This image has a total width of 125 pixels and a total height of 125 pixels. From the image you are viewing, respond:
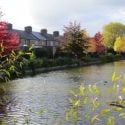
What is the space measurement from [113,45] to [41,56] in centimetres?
6867

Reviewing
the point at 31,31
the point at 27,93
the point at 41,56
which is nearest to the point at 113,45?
the point at 31,31

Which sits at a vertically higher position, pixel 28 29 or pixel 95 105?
pixel 28 29

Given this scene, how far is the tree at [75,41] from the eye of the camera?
7994 cm

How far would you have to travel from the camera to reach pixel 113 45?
434 feet

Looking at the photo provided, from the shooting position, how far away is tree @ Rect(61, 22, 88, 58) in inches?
3147

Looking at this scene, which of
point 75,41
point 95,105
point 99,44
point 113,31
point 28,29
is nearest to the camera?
point 95,105

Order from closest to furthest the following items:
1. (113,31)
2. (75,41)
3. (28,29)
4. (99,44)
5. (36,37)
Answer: (75,41)
(99,44)
(28,29)
(36,37)
(113,31)

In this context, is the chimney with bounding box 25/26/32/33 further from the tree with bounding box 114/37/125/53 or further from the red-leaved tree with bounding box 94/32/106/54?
the tree with bounding box 114/37/125/53

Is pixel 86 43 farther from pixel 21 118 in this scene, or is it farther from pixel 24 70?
pixel 21 118

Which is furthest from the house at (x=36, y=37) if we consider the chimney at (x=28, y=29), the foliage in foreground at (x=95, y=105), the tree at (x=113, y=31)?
the foliage in foreground at (x=95, y=105)

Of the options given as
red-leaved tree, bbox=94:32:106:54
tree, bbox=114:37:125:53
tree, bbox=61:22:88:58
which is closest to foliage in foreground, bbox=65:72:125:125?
tree, bbox=61:22:88:58

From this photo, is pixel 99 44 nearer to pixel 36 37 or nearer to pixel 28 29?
pixel 36 37

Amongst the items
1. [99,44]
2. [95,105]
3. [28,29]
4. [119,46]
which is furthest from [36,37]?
[95,105]

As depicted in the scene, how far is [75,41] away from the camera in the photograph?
266 ft
